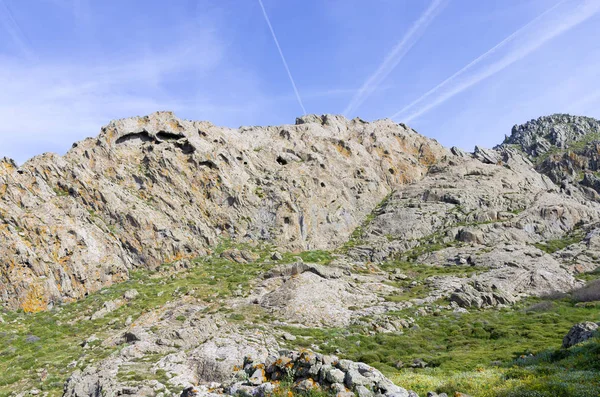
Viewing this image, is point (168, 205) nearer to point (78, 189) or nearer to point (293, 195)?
point (78, 189)

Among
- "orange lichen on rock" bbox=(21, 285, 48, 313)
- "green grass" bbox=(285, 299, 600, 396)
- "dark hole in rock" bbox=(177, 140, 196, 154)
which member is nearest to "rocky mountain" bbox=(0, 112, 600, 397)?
"orange lichen on rock" bbox=(21, 285, 48, 313)

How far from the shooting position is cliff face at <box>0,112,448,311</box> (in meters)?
52.8

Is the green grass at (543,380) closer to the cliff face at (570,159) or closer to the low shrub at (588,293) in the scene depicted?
the low shrub at (588,293)

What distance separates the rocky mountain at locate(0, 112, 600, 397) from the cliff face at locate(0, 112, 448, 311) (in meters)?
0.36

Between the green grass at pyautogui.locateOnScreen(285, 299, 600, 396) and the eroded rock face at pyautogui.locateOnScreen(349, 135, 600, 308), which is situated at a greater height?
the eroded rock face at pyautogui.locateOnScreen(349, 135, 600, 308)

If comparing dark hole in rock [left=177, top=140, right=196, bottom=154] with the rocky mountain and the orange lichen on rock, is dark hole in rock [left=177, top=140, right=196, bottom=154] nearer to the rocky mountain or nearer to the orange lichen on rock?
the rocky mountain

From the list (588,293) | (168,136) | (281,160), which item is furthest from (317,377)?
(281,160)

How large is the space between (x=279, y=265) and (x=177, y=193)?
32.5 metres

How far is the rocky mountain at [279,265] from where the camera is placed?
27.7 meters

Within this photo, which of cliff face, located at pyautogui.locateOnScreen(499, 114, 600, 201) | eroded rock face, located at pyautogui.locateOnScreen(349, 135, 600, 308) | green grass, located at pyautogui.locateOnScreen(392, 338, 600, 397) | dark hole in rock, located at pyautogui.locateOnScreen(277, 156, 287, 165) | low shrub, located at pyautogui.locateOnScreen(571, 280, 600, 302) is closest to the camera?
green grass, located at pyautogui.locateOnScreen(392, 338, 600, 397)

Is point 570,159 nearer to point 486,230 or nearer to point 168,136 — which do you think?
point 486,230

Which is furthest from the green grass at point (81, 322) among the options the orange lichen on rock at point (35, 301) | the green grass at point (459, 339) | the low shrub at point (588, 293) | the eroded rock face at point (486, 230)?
the low shrub at point (588, 293)

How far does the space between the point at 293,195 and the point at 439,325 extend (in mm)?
51614

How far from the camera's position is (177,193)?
79188 millimetres
